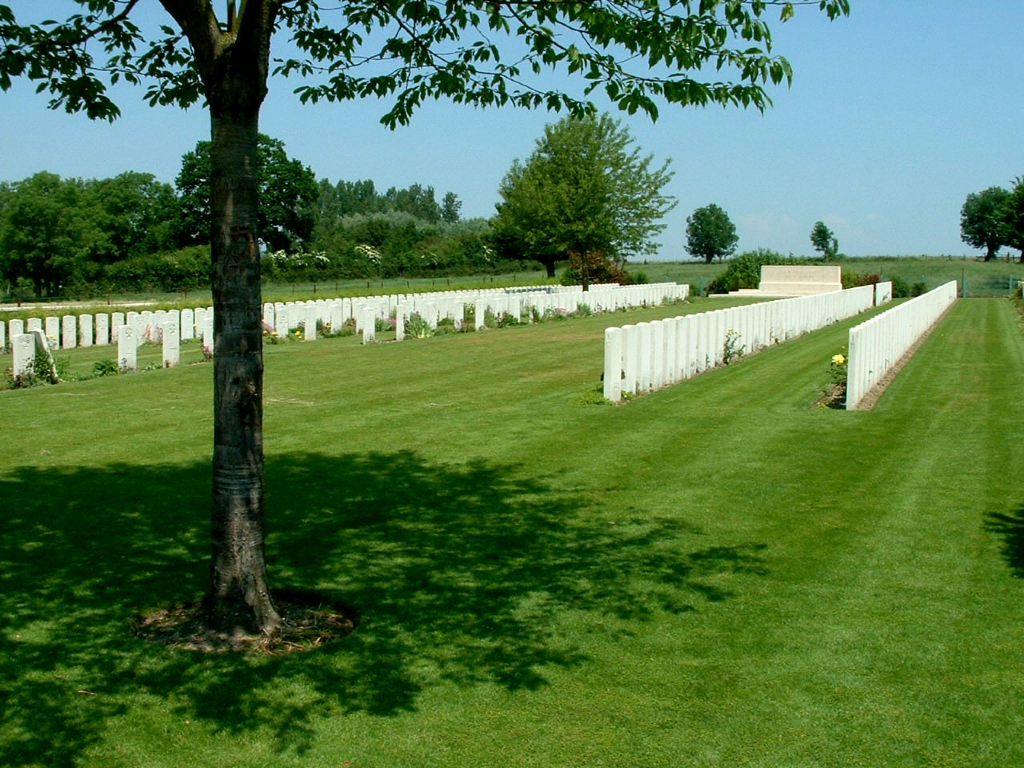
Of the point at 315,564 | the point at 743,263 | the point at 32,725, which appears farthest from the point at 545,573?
the point at 743,263

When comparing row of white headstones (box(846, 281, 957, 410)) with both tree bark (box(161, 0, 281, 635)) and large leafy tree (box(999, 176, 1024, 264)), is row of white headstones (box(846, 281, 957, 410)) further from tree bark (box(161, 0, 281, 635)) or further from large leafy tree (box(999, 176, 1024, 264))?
large leafy tree (box(999, 176, 1024, 264))

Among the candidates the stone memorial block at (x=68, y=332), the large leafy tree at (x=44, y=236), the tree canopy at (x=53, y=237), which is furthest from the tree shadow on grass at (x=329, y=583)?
the large leafy tree at (x=44, y=236)

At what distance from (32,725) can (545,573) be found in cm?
276

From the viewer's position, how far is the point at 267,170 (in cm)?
6412

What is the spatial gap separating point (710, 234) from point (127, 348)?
303 feet

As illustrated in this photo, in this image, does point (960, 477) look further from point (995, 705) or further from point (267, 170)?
point (267, 170)

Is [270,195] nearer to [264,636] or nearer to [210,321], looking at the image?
[210,321]

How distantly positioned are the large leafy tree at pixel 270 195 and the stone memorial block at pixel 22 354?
5043cm

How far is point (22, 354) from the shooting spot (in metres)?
13.8

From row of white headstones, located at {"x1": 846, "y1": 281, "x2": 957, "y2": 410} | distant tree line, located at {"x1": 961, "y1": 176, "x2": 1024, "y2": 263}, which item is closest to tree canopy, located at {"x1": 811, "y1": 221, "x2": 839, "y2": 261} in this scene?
distant tree line, located at {"x1": 961, "y1": 176, "x2": 1024, "y2": 263}

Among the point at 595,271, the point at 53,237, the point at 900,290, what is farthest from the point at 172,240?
the point at 900,290

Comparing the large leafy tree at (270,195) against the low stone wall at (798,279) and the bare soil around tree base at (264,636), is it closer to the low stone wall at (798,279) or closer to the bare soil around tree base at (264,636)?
the low stone wall at (798,279)

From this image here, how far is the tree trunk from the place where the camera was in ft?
15.5

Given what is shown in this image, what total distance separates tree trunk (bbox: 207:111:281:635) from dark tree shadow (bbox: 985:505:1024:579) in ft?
13.4
